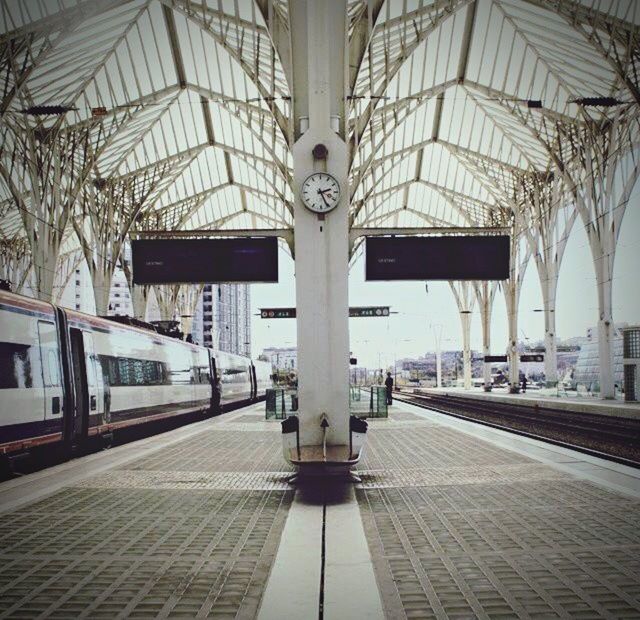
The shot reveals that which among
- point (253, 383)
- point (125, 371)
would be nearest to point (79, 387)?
point (125, 371)

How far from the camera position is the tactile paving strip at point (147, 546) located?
4.76 metres

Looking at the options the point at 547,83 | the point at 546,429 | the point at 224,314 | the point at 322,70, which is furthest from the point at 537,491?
the point at 224,314

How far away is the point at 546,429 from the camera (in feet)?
70.9

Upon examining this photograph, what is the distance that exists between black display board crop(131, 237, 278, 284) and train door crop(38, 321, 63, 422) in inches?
102

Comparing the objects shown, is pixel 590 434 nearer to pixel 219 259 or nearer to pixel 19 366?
pixel 219 259

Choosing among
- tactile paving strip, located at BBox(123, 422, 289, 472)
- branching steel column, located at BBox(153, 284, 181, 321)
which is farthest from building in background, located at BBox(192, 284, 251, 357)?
tactile paving strip, located at BBox(123, 422, 289, 472)

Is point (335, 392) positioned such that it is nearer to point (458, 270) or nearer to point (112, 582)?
point (458, 270)

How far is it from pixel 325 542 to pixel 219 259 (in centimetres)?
740

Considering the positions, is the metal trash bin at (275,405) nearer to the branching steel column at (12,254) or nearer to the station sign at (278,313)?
the station sign at (278,313)

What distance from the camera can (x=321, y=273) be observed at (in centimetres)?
1079

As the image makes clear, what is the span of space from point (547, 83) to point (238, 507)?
29.4m

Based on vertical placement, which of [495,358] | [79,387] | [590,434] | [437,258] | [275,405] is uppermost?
[437,258]

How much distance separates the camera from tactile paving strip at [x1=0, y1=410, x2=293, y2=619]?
476 centimetres

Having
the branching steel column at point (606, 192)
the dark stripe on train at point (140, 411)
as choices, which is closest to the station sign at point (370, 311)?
the branching steel column at point (606, 192)
